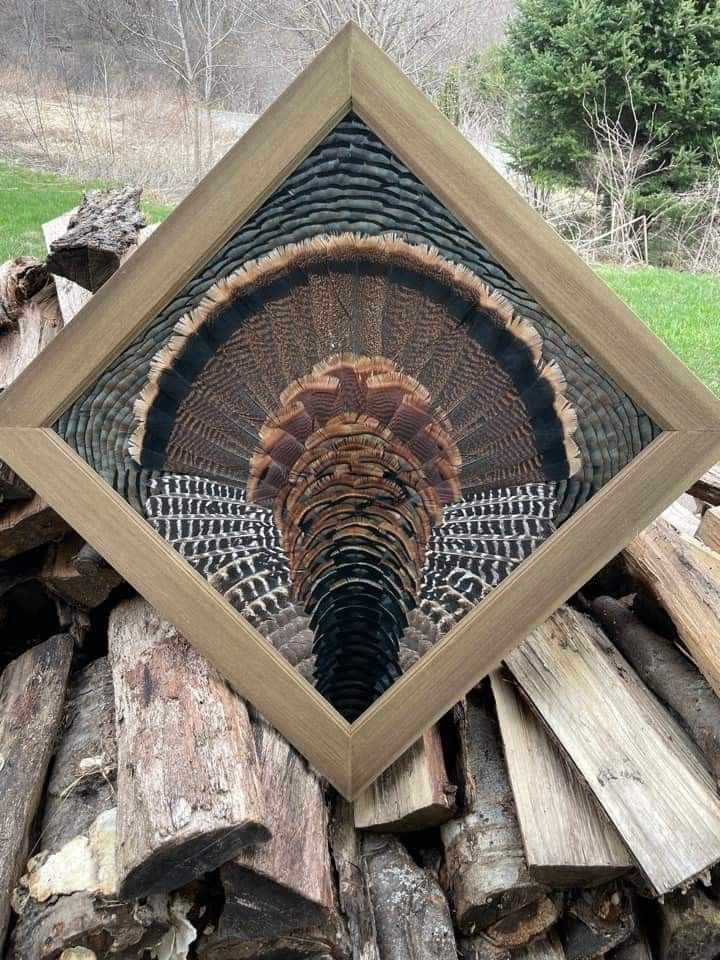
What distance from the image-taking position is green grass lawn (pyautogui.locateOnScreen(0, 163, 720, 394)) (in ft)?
14.4

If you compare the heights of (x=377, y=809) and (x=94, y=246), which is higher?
(x=94, y=246)

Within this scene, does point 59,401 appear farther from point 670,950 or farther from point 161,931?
point 670,950

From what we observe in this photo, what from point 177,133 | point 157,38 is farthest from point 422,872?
point 157,38

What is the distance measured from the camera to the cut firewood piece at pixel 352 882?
1.14 meters

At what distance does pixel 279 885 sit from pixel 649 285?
239 inches

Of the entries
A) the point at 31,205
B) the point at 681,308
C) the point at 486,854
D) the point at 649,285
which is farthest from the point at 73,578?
the point at 31,205

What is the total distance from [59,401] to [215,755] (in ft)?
1.91

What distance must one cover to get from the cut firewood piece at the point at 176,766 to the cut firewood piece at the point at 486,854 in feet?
1.14

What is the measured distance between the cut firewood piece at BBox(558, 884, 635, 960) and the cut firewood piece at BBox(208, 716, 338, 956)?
0.40 m

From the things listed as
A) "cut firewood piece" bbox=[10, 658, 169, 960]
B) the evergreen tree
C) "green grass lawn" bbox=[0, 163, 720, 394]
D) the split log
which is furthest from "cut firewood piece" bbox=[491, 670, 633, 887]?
the evergreen tree

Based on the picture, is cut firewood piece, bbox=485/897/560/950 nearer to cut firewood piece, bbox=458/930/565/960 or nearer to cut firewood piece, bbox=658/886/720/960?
cut firewood piece, bbox=458/930/565/960

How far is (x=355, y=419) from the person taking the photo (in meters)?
1.25

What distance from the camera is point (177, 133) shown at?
1044 centimetres

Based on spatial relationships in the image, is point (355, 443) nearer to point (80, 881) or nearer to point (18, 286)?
point (80, 881)
